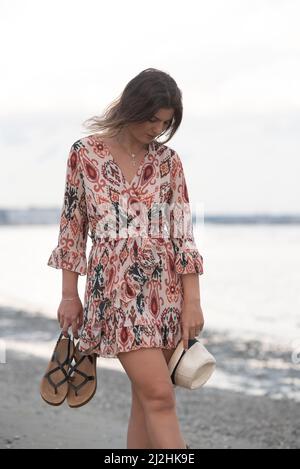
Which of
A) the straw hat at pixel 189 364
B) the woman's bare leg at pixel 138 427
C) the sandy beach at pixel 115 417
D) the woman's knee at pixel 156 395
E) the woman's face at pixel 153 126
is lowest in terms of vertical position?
the sandy beach at pixel 115 417

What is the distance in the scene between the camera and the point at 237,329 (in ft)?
40.8

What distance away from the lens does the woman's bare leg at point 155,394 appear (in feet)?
10.7

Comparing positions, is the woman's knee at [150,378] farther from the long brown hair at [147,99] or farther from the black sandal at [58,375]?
the long brown hair at [147,99]

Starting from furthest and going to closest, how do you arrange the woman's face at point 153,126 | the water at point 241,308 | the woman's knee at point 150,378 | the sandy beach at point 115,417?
the water at point 241,308 < the sandy beach at point 115,417 < the woman's face at point 153,126 < the woman's knee at point 150,378

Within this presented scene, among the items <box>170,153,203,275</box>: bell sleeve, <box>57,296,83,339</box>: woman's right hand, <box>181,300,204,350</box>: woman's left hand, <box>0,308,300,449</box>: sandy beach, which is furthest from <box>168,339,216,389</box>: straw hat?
<box>0,308,300,449</box>: sandy beach

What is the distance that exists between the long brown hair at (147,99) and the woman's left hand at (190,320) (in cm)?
70

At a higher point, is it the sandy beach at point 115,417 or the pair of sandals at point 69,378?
the pair of sandals at point 69,378

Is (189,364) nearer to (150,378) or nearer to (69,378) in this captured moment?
(150,378)

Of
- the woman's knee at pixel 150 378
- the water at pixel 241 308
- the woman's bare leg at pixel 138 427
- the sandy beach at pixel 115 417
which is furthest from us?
the water at pixel 241 308

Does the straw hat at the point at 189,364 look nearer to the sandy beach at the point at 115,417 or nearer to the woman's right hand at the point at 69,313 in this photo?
the woman's right hand at the point at 69,313

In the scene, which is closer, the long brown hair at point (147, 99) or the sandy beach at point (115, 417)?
the long brown hair at point (147, 99)

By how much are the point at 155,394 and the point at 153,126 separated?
3.44 ft

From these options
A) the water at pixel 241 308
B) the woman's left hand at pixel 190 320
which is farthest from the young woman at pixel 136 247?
the water at pixel 241 308
